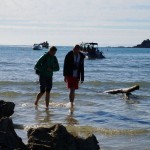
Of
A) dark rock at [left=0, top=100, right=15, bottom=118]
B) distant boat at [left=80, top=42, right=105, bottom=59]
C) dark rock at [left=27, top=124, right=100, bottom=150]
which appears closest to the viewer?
dark rock at [left=27, top=124, right=100, bottom=150]

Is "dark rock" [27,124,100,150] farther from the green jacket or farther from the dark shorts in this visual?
the dark shorts

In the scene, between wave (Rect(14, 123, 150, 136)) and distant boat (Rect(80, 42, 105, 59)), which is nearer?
wave (Rect(14, 123, 150, 136))

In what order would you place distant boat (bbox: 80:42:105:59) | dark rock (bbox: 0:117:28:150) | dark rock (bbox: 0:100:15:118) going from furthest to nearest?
1. distant boat (bbox: 80:42:105:59)
2. dark rock (bbox: 0:100:15:118)
3. dark rock (bbox: 0:117:28:150)

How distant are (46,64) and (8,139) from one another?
223 inches

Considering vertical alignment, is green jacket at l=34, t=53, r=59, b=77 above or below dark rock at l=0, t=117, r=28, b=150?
above

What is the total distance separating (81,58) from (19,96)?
4.14 m

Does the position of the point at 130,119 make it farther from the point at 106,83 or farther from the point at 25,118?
the point at 106,83

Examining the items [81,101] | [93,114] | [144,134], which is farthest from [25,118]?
[81,101]

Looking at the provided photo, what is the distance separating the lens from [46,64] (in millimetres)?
11453

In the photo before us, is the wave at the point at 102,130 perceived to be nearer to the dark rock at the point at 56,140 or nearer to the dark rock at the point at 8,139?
the dark rock at the point at 56,140

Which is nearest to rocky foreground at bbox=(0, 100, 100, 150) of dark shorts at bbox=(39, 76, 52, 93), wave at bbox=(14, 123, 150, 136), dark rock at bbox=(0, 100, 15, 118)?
dark rock at bbox=(0, 100, 15, 118)

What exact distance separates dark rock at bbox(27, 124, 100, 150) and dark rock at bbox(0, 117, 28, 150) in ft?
0.65

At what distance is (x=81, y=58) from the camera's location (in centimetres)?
1156

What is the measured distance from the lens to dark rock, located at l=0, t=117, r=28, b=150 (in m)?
5.79
